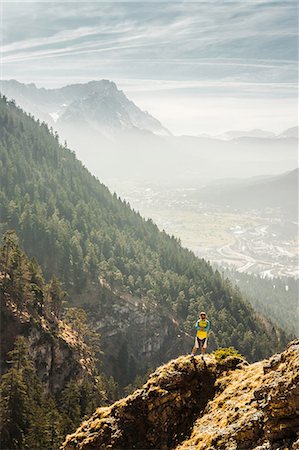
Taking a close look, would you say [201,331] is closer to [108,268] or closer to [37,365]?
[37,365]

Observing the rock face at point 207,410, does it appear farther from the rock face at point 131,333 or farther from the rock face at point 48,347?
the rock face at point 131,333

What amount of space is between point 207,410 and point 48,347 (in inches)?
2961

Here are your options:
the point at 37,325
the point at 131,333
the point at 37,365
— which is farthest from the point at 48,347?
the point at 131,333

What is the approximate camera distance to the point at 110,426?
82.7ft

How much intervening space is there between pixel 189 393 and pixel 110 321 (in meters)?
125

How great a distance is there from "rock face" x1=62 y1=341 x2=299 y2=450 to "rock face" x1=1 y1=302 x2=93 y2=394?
57974 mm

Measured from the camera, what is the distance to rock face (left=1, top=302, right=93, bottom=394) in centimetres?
8331

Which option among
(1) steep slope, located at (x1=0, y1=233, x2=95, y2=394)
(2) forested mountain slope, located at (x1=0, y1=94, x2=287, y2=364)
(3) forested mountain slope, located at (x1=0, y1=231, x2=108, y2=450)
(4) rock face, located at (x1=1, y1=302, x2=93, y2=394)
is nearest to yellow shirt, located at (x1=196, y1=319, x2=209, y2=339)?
(3) forested mountain slope, located at (x1=0, y1=231, x2=108, y2=450)

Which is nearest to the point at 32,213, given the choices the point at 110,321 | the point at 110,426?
the point at 110,321

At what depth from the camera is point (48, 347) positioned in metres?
92.7

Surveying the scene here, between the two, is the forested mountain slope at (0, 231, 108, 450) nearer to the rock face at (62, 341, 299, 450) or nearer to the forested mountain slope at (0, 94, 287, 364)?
the rock face at (62, 341, 299, 450)

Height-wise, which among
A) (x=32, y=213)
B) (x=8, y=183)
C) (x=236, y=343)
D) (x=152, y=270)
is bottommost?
(x=236, y=343)

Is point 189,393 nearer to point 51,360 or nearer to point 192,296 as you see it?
point 51,360

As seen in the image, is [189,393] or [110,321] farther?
[110,321]
